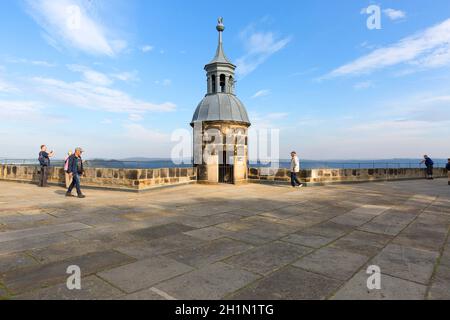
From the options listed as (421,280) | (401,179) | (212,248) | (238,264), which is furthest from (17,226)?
(401,179)

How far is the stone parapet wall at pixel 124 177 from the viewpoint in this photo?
10.4 m

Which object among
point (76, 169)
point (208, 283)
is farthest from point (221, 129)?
point (208, 283)

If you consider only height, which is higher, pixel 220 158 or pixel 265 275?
pixel 220 158

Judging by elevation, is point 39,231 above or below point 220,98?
below

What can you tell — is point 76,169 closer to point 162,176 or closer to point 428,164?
point 162,176

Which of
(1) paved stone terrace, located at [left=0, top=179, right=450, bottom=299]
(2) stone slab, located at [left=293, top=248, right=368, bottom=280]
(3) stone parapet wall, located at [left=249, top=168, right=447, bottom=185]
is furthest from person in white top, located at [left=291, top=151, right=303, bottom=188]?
(2) stone slab, located at [left=293, top=248, right=368, bottom=280]

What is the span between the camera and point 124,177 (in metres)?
10.6

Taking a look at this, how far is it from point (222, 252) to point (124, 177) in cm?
797

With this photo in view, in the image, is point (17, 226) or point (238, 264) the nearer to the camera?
point (238, 264)

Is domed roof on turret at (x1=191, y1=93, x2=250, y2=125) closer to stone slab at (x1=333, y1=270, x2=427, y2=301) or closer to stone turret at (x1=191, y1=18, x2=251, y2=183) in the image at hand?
stone turret at (x1=191, y1=18, x2=251, y2=183)

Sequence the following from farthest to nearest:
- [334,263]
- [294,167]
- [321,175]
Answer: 1. [321,175]
2. [294,167]
3. [334,263]

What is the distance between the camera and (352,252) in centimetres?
379
